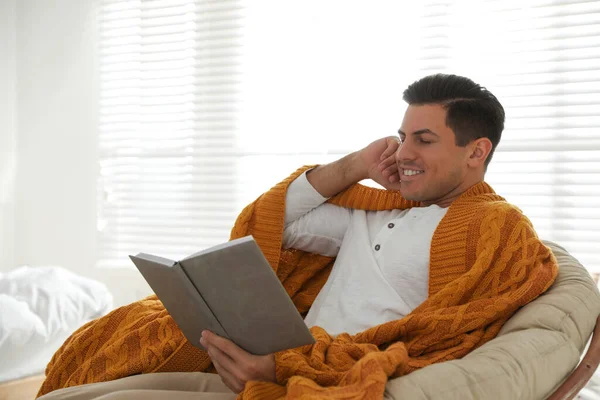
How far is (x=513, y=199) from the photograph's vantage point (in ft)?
9.13

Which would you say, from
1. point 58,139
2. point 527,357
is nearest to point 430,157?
point 527,357

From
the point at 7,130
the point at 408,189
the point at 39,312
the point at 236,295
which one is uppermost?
the point at 7,130

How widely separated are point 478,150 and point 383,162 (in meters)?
0.25

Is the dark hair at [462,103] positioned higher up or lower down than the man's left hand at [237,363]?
higher up

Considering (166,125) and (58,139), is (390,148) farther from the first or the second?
(58,139)

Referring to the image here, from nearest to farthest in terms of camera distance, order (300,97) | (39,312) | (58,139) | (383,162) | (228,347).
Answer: (228,347)
(383,162)
(39,312)
(300,97)
(58,139)

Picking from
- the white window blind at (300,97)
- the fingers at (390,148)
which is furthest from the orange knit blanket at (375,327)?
the white window blind at (300,97)

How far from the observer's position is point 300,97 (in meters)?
3.19

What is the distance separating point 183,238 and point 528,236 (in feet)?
7.58

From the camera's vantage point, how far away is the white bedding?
2164 mm

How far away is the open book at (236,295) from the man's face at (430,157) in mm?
618

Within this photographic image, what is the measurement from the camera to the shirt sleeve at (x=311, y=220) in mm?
1796

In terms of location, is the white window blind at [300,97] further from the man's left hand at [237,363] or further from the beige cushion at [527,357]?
the man's left hand at [237,363]

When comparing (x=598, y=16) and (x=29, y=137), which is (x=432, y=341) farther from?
(x=29, y=137)
